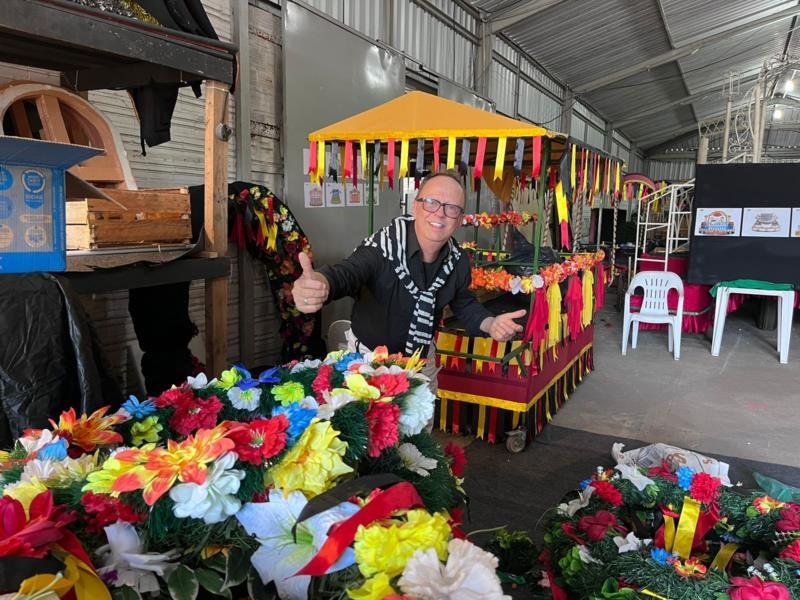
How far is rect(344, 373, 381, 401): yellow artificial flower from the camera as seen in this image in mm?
1177

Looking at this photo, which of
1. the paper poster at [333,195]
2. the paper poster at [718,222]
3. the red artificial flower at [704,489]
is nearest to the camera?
the red artificial flower at [704,489]

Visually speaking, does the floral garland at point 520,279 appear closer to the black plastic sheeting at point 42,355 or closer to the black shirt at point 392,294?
the black shirt at point 392,294

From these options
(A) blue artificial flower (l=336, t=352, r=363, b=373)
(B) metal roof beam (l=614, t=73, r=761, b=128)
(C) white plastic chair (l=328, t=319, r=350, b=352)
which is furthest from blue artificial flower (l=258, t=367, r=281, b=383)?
(B) metal roof beam (l=614, t=73, r=761, b=128)

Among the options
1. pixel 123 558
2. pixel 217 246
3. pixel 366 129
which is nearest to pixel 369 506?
pixel 123 558

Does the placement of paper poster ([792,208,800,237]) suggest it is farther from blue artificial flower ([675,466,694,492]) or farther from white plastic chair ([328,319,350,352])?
blue artificial flower ([675,466,694,492])

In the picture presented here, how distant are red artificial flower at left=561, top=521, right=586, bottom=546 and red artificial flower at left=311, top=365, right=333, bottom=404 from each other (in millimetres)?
1020

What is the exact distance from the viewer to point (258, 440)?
96 cm

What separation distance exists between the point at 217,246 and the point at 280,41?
123 inches

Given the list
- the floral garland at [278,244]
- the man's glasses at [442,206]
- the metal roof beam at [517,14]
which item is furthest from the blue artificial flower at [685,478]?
the metal roof beam at [517,14]

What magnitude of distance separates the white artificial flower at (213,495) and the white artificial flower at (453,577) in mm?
284

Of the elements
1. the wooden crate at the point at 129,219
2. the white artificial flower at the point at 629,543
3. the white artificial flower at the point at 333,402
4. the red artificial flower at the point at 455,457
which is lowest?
the white artificial flower at the point at 629,543

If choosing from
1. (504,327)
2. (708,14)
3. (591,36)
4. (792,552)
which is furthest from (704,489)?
(708,14)

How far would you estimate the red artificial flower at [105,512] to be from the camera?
2.71 ft

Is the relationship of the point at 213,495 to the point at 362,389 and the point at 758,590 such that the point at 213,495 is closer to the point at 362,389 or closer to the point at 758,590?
the point at 362,389
